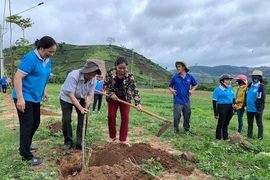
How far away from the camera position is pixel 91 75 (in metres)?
4.66

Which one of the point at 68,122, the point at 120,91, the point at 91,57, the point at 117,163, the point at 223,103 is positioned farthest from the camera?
the point at 91,57

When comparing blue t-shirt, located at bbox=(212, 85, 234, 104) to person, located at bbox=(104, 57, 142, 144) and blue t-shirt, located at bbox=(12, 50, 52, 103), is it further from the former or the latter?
blue t-shirt, located at bbox=(12, 50, 52, 103)

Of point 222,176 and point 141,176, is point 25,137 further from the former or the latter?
point 222,176

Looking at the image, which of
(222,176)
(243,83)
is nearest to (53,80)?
(243,83)

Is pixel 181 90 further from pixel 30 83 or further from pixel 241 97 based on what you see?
pixel 30 83

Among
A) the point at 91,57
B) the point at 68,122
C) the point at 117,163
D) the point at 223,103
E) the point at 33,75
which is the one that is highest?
the point at 91,57

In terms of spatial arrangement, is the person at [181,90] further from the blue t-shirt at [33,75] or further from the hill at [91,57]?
the hill at [91,57]

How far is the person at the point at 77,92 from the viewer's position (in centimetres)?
458

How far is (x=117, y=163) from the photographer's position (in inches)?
161

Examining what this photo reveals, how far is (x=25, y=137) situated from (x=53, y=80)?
48509 mm

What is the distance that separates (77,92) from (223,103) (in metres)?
3.71

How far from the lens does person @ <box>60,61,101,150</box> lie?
180 inches

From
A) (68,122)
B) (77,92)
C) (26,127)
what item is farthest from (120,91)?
(26,127)

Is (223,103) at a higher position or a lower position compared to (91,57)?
lower
